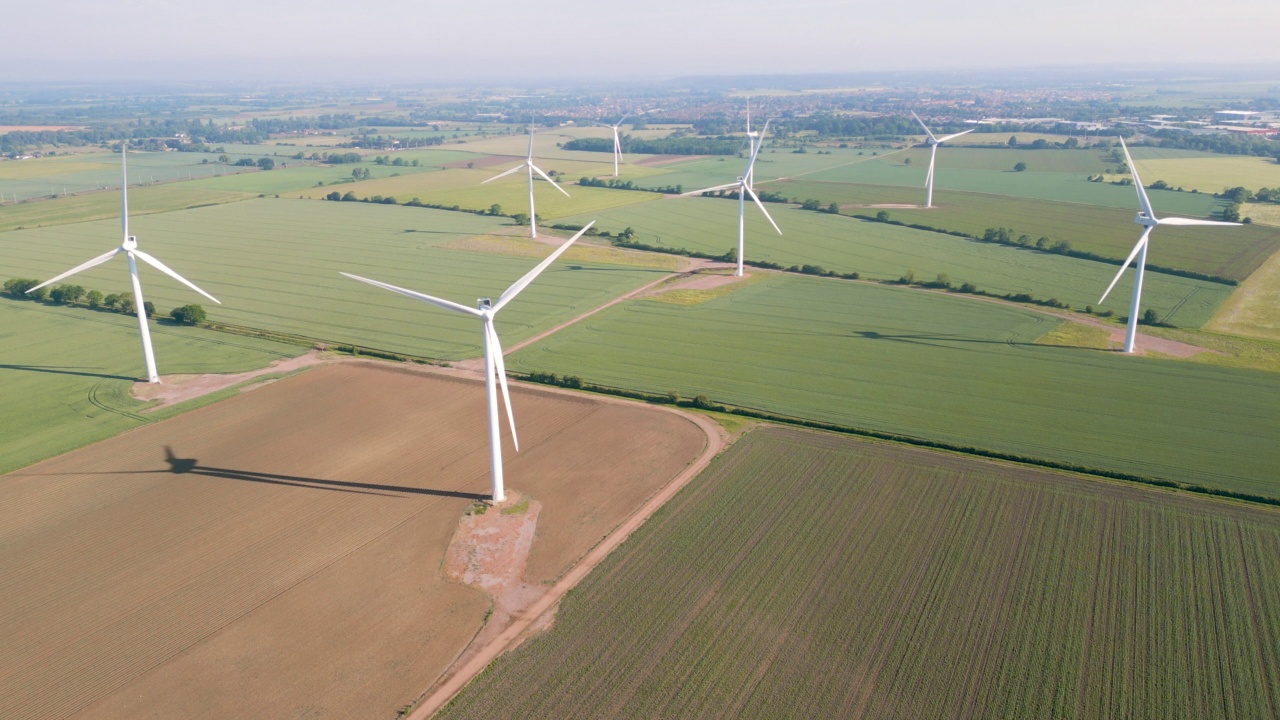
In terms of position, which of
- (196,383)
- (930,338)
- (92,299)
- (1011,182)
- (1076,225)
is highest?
(1011,182)

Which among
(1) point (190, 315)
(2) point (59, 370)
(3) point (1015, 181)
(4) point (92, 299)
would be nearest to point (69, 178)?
(4) point (92, 299)

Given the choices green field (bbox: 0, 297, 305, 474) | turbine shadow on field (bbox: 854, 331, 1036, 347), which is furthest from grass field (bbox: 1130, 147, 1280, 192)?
green field (bbox: 0, 297, 305, 474)

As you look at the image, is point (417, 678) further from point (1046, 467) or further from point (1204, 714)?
point (1046, 467)

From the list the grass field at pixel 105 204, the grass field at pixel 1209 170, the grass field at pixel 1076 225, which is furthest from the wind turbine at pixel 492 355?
the grass field at pixel 1209 170

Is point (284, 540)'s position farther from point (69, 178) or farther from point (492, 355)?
point (69, 178)

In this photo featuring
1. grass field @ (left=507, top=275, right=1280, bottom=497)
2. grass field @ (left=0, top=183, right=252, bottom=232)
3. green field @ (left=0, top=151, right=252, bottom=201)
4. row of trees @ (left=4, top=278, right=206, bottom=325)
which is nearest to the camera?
grass field @ (left=507, top=275, right=1280, bottom=497)

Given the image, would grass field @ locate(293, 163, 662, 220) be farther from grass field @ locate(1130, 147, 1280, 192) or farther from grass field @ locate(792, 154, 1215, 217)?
grass field @ locate(1130, 147, 1280, 192)

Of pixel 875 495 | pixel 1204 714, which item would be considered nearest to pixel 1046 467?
pixel 875 495

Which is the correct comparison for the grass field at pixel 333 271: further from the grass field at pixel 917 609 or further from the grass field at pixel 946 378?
the grass field at pixel 917 609
